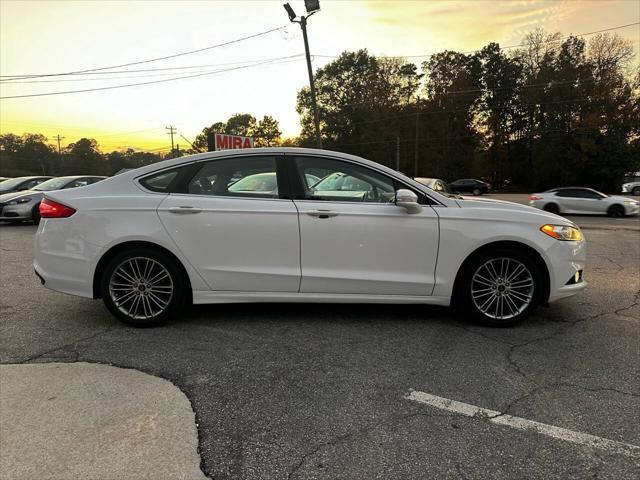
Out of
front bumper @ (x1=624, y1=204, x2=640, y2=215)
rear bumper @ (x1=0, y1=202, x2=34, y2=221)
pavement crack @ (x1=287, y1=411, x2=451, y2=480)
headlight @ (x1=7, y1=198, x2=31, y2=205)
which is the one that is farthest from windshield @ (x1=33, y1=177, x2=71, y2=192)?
front bumper @ (x1=624, y1=204, x2=640, y2=215)

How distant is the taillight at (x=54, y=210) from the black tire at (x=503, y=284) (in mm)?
3613

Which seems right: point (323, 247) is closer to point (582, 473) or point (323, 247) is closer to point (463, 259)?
point (463, 259)

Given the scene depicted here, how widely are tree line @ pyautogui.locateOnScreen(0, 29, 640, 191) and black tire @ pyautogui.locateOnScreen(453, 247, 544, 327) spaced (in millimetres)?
44660

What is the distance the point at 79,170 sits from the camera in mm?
87688

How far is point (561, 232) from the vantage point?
4207 millimetres

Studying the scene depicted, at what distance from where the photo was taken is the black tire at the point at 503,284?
→ 4.14 metres

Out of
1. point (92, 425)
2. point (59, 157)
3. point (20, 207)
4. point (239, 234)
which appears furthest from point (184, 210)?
point (59, 157)

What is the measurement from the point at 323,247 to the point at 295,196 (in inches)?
21.0

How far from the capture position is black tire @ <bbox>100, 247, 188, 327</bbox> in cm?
412

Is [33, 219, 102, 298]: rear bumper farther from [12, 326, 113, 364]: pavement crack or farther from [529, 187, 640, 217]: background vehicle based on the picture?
[529, 187, 640, 217]: background vehicle

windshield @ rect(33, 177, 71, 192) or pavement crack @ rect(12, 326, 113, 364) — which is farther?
windshield @ rect(33, 177, 71, 192)

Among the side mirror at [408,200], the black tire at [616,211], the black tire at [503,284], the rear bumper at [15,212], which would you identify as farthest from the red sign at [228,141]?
the black tire at [503,284]

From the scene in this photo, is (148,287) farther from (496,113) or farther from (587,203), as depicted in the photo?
(496,113)

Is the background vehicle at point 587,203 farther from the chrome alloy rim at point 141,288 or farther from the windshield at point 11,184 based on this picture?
the windshield at point 11,184
